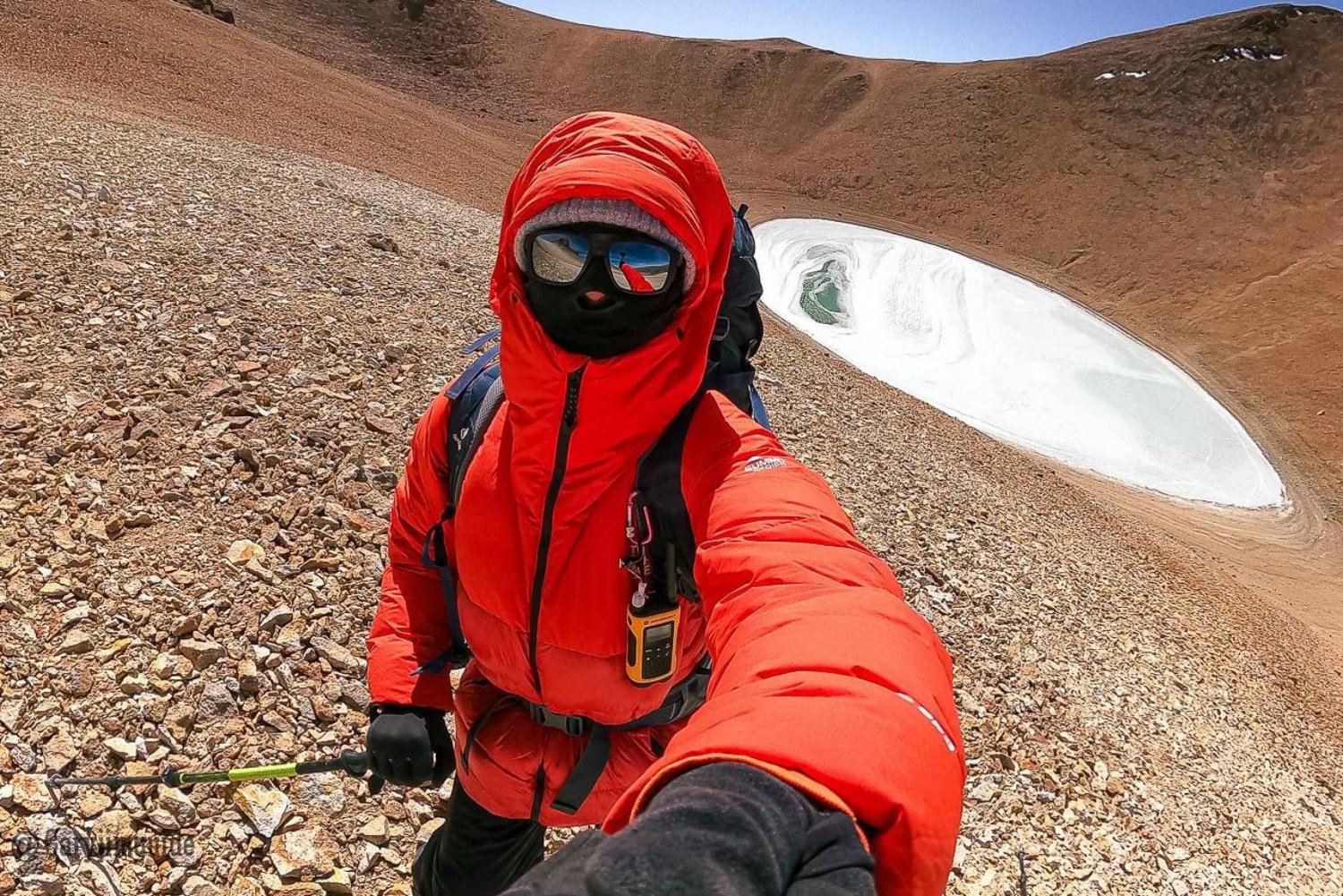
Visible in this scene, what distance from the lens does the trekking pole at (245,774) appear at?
2.66m

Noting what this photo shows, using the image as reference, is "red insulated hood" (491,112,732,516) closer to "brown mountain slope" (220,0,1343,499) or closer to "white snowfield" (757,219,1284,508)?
"white snowfield" (757,219,1284,508)

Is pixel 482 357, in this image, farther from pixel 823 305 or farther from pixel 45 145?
pixel 823 305

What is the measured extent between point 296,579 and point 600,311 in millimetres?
3402

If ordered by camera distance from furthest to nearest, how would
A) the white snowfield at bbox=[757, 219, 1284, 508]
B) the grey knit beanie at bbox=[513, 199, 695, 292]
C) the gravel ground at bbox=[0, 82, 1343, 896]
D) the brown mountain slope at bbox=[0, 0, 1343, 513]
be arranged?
the brown mountain slope at bbox=[0, 0, 1343, 513], the white snowfield at bbox=[757, 219, 1284, 508], the gravel ground at bbox=[0, 82, 1343, 896], the grey knit beanie at bbox=[513, 199, 695, 292]

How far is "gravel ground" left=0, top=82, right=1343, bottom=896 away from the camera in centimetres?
336

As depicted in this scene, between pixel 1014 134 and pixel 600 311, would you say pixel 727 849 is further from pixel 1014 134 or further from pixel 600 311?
pixel 1014 134

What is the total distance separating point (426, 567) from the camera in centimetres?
251

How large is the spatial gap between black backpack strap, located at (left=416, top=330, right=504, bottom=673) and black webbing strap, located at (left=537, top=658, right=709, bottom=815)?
436mm

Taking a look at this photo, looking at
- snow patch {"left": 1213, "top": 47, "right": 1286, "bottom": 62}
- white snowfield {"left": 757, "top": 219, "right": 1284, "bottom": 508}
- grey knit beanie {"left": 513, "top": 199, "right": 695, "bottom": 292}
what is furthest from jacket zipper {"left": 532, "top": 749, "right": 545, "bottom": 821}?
snow patch {"left": 1213, "top": 47, "right": 1286, "bottom": 62}

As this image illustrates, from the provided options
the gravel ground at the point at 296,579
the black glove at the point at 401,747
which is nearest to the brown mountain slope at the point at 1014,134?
the gravel ground at the point at 296,579

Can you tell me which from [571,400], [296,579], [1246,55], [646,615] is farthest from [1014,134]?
[646,615]

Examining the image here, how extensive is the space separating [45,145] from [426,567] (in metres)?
8.68

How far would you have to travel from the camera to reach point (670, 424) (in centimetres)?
196

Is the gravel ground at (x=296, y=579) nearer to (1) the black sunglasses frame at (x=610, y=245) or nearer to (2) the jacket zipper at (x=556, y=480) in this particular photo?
(2) the jacket zipper at (x=556, y=480)
